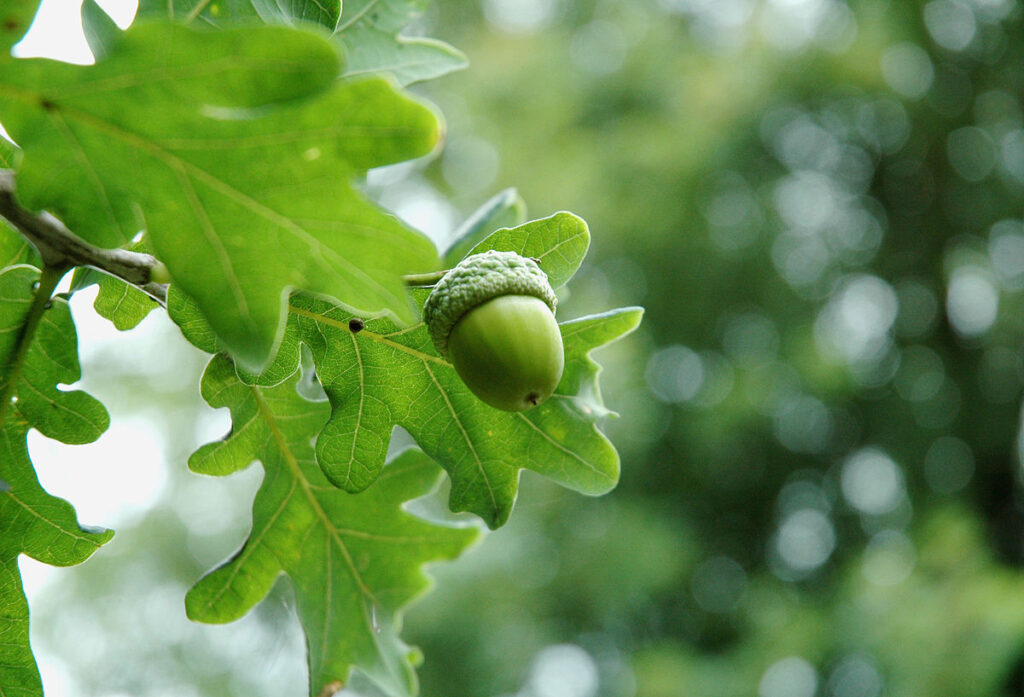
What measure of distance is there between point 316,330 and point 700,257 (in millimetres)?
5153

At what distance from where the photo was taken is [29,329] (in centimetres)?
93

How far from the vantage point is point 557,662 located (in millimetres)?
4910

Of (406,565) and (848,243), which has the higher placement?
(406,565)

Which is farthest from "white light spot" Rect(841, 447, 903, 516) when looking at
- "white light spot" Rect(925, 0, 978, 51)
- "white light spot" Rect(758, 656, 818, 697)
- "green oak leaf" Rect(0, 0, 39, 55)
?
"green oak leaf" Rect(0, 0, 39, 55)

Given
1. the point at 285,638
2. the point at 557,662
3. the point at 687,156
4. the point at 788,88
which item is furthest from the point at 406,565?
the point at 788,88

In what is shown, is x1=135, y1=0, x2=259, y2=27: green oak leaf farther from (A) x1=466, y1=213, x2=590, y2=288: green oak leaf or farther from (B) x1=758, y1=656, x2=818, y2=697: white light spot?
(B) x1=758, y1=656, x2=818, y2=697: white light spot

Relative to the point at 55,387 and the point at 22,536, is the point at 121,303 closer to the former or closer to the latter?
the point at 55,387

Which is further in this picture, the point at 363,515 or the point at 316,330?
the point at 363,515

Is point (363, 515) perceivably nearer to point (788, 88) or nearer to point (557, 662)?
point (557, 662)

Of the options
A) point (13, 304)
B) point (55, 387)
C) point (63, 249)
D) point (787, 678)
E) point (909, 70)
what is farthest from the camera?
point (909, 70)

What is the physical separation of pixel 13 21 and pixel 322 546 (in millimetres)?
762

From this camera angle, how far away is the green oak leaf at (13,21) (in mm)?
646

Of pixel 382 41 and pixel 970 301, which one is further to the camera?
pixel 970 301

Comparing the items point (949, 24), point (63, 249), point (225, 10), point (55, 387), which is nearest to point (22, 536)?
point (55, 387)
